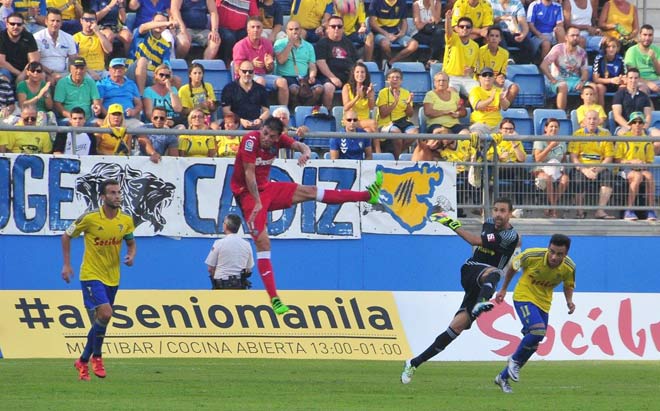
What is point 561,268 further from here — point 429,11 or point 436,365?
point 429,11

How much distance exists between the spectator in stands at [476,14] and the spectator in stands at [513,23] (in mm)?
407

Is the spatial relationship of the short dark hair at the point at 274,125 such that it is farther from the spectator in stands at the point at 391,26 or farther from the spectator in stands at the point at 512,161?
the spectator in stands at the point at 391,26

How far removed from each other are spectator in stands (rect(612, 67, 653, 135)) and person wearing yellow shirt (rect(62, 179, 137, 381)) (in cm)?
1071

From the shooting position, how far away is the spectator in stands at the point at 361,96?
21266 mm

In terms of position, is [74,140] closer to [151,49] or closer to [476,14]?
[151,49]

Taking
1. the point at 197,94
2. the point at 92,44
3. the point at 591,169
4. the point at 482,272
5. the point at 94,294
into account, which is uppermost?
the point at 92,44

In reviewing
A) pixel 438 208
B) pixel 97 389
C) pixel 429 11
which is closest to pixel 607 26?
pixel 429 11

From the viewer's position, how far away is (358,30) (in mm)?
23625

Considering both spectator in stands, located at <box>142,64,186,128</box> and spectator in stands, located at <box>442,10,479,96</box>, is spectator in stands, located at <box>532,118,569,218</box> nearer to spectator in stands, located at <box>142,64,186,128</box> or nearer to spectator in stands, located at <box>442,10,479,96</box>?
spectator in stands, located at <box>442,10,479,96</box>

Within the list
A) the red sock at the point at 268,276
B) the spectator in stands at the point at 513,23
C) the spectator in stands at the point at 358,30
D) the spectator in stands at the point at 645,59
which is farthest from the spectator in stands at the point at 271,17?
the red sock at the point at 268,276

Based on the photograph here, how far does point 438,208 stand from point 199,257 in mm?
3703

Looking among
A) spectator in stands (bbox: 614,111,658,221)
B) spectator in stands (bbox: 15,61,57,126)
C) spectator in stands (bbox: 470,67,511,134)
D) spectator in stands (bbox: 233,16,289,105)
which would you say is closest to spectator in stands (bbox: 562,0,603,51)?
spectator in stands (bbox: 470,67,511,134)

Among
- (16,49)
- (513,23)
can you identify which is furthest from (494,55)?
(16,49)

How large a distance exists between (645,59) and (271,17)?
7.01 meters
